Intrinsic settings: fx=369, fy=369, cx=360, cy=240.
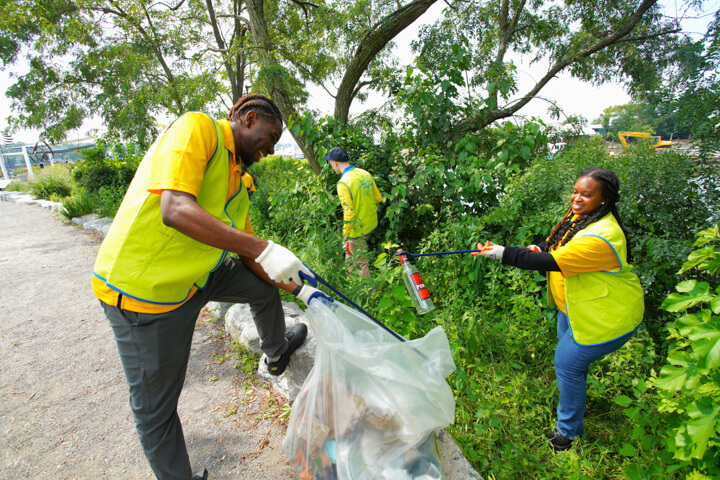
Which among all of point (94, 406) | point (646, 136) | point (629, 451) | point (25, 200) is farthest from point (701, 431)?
point (25, 200)

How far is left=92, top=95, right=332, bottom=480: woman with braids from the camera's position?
147 cm

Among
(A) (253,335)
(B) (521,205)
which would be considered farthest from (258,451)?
(B) (521,205)

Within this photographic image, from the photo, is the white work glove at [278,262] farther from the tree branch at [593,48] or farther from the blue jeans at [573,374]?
the tree branch at [593,48]

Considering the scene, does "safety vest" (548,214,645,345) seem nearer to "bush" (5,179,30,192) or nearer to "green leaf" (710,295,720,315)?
"green leaf" (710,295,720,315)

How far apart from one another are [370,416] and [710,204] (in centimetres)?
269

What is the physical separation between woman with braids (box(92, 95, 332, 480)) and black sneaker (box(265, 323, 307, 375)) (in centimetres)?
73

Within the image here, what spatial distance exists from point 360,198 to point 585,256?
2336 millimetres

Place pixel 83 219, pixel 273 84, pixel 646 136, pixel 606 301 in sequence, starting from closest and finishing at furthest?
pixel 606 301 < pixel 646 136 < pixel 273 84 < pixel 83 219

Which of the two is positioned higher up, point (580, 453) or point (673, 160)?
point (673, 160)

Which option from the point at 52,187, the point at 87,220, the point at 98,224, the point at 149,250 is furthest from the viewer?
the point at 52,187

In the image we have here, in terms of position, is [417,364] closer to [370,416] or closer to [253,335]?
[370,416]

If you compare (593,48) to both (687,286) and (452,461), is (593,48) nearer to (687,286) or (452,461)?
(687,286)

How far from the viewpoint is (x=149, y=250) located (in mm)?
1524

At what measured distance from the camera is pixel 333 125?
4652 millimetres
